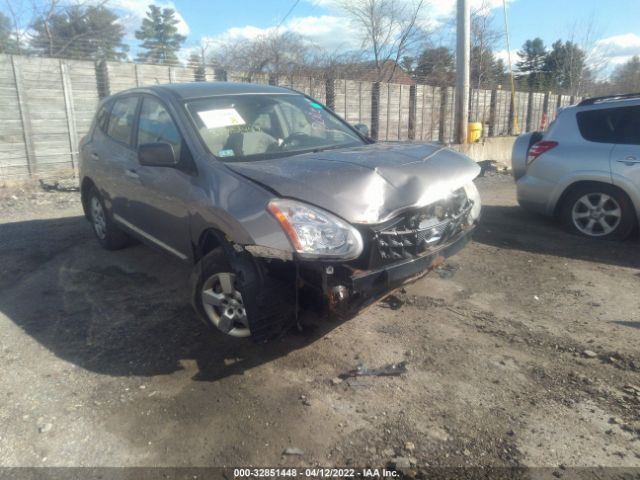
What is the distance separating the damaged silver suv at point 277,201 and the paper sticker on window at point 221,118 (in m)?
0.01

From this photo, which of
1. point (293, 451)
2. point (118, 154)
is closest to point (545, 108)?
point (118, 154)

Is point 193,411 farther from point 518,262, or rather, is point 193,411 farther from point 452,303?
point 518,262

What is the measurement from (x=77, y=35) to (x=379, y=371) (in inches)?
515

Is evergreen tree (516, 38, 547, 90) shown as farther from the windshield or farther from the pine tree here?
the windshield

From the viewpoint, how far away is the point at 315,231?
268 cm

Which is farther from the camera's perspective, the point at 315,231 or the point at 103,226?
the point at 103,226

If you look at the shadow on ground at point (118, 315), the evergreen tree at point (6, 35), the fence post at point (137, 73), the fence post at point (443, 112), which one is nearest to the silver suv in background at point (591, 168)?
the shadow on ground at point (118, 315)

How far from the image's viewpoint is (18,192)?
8.36 meters

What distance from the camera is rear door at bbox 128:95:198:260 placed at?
3.45 meters

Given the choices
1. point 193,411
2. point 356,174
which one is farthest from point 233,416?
point 356,174

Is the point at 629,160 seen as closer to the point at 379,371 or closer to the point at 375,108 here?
the point at 379,371

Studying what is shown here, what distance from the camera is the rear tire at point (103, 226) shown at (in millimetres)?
5184

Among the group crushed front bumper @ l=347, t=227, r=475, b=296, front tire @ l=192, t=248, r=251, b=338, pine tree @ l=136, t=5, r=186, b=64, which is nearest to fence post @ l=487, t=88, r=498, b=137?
crushed front bumper @ l=347, t=227, r=475, b=296

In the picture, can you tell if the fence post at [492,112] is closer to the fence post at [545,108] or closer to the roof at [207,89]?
the fence post at [545,108]
